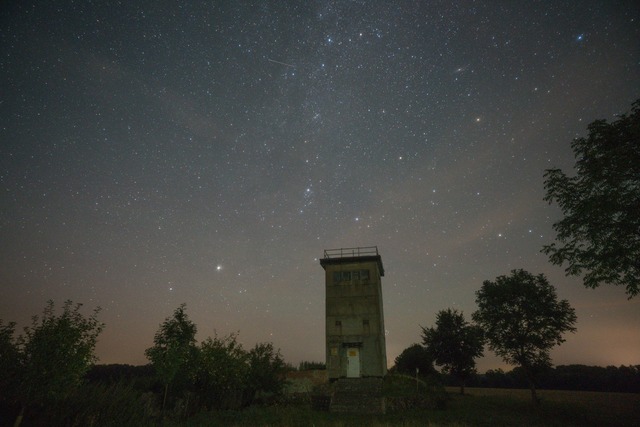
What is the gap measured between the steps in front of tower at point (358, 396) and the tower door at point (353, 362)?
53.9 inches

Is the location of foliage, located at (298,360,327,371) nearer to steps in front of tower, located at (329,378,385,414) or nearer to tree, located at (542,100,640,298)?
steps in front of tower, located at (329,378,385,414)

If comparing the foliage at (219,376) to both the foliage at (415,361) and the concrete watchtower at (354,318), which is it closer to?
the concrete watchtower at (354,318)

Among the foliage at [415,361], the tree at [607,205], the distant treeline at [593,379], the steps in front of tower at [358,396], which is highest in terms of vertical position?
the tree at [607,205]

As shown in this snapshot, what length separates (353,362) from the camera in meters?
30.7

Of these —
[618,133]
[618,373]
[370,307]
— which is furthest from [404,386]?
[618,373]

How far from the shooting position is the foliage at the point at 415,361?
4450 cm

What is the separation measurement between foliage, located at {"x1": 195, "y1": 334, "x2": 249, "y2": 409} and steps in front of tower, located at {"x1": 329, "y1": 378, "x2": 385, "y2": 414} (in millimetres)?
7275

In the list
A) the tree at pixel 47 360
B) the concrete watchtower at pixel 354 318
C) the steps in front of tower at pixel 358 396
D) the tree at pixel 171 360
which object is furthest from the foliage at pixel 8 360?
the concrete watchtower at pixel 354 318

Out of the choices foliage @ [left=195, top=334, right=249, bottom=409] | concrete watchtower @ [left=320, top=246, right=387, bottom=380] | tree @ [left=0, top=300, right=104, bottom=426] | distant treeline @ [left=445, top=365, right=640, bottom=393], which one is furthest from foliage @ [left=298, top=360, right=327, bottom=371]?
distant treeline @ [left=445, top=365, right=640, bottom=393]

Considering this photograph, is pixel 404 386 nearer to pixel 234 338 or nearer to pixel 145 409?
pixel 234 338

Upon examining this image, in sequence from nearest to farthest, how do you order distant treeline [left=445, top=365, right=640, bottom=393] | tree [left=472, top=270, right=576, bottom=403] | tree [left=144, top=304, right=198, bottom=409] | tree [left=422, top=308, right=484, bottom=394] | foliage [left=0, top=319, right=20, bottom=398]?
foliage [left=0, top=319, right=20, bottom=398] < tree [left=144, top=304, right=198, bottom=409] < tree [left=472, top=270, right=576, bottom=403] < tree [left=422, top=308, right=484, bottom=394] < distant treeline [left=445, top=365, right=640, bottom=393]

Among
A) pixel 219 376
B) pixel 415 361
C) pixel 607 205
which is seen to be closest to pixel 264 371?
pixel 219 376

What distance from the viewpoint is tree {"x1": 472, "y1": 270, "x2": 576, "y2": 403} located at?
27.5 meters

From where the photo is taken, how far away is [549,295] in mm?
28812
